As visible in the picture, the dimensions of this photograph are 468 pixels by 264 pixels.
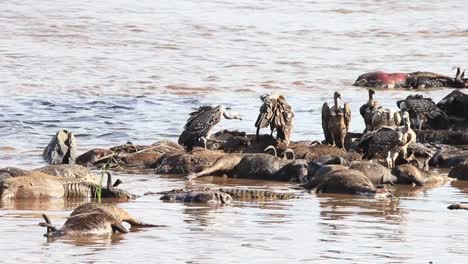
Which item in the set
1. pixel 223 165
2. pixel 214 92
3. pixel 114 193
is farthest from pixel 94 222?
pixel 214 92

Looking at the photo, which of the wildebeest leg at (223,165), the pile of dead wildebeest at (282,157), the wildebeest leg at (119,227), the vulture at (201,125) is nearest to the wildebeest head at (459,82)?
the pile of dead wildebeest at (282,157)

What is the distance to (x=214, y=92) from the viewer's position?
67.7ft

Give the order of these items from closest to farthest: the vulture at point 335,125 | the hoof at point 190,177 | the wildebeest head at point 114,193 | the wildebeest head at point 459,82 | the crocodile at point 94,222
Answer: the crocodile at point 94,222, the wildebeest head at point 114,193, the hoof at point 190,177, the vulture at point 335,125, the wildebeest head at point 459,82

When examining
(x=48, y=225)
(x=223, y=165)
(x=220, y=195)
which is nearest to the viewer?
(x=48, y=225)

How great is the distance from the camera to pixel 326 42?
27.3 meters

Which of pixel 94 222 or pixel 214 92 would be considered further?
pixel 214 92

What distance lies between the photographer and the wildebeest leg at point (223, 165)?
1233 centimetres

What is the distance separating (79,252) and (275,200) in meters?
3.24

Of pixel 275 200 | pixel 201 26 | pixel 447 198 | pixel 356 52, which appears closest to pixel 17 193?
pixel 275 200

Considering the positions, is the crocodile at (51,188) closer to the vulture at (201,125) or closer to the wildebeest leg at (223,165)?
the wildebeest leg at (223,165)

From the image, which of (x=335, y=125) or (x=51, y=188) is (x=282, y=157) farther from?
(x=51, y=188)

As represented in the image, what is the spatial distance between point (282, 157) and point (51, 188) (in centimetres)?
336

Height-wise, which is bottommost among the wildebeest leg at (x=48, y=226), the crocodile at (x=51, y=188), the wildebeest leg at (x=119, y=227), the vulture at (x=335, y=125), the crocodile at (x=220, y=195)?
the wildebeest leg at (x=119, y=227)

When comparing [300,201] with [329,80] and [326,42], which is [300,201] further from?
[326,42]
